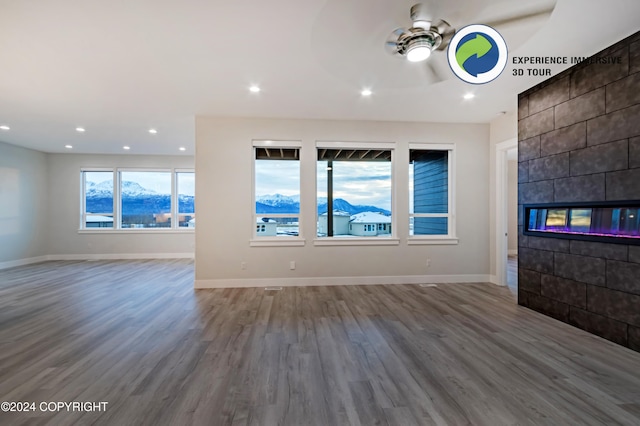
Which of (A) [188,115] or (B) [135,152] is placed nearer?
(A) [188,115]

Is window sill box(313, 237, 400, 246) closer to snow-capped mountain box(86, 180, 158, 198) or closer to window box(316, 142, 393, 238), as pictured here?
window box(316, 142, 393, 238)

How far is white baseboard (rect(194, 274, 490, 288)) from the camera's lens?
4.63m

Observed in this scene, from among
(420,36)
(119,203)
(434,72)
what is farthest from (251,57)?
(119,203)

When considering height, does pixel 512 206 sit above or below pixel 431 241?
above

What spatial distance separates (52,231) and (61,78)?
6.23 metres

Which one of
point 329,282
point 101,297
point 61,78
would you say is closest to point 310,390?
point 329,282

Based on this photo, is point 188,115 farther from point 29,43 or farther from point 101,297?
point 101,297

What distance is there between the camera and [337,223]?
17.0 feet

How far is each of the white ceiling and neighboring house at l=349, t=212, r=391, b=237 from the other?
1.83m

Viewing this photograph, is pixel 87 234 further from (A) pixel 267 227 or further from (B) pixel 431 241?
(B) pixel 431 241

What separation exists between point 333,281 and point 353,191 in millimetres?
1773

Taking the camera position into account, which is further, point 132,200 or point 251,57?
point 132,200

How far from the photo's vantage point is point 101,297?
13.4 feet

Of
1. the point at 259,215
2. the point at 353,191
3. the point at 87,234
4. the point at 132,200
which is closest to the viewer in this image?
the point at 259,215
